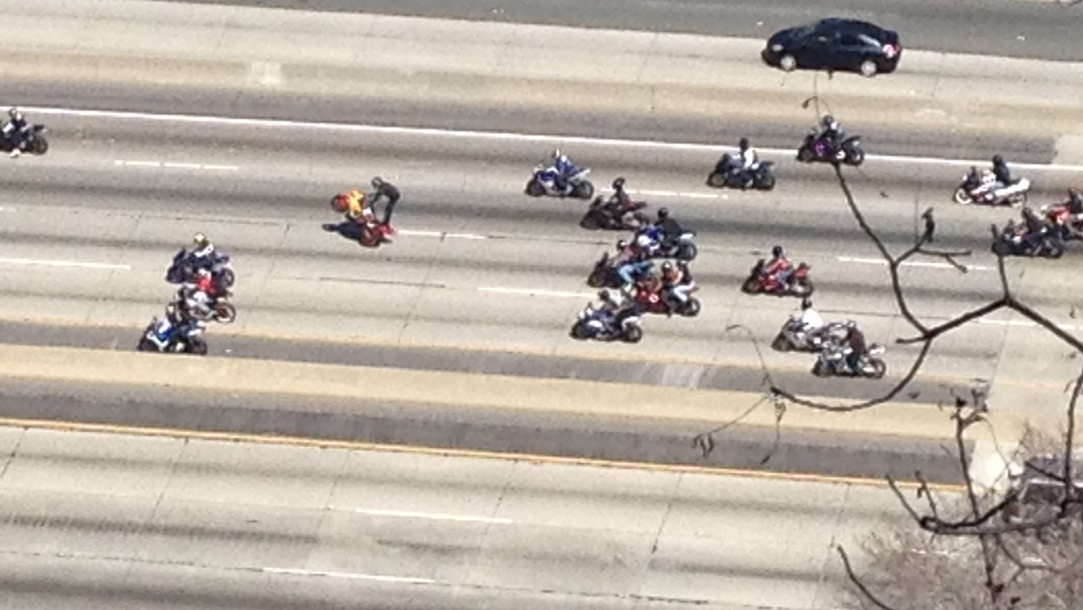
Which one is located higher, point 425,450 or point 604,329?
point 604,329

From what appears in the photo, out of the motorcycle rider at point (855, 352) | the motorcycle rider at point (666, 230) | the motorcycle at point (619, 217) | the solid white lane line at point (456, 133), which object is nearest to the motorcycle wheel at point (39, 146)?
the solid white lane line at point (456, 133)

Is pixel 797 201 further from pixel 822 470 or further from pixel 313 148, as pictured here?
pixel 313 148

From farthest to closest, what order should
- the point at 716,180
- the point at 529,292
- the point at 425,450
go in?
the point at 716,180 → the point at 529,292 → the point at 425,450

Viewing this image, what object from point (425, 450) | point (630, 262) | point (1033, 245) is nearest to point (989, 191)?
Result: point (1033, 245)

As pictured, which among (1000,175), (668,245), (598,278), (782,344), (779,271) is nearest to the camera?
(782,344)

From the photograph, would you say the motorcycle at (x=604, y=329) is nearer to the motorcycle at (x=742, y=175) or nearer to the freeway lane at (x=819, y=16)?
the motorcycle at (x=742, y=175)

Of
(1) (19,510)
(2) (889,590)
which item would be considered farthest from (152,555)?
(2) (889,590)

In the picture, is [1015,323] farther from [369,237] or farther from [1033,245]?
[369,237]
